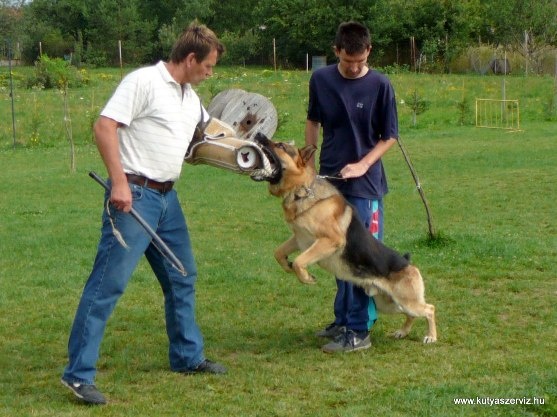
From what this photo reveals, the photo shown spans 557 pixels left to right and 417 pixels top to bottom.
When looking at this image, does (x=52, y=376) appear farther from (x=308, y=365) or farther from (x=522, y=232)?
(x=522, y=232)

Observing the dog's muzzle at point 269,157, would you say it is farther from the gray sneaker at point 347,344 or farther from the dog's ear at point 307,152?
the gray sneaker at point 347,344

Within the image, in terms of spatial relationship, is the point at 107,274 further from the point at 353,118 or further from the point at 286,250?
the point at 353,118

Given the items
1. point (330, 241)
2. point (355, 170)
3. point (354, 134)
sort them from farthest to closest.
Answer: point (354, 134) → point (355, 170) → point (330, 241)

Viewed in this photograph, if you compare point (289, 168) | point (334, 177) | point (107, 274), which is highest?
point (289, 168)

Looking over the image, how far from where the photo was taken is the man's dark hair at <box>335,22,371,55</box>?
222 inches

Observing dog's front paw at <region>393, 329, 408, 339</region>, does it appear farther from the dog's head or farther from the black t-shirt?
the dog's head

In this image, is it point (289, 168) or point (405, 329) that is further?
point (405, 329)

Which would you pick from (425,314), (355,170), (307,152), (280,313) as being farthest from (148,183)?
(280,313)

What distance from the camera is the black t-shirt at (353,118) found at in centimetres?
593

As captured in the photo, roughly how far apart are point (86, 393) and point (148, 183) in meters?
1.27

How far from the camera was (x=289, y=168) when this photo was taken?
18.7 ft

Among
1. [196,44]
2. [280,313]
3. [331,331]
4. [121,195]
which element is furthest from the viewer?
[280,313]

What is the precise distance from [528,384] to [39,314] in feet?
13.2

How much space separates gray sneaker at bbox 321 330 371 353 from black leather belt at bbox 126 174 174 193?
177 centimetres
